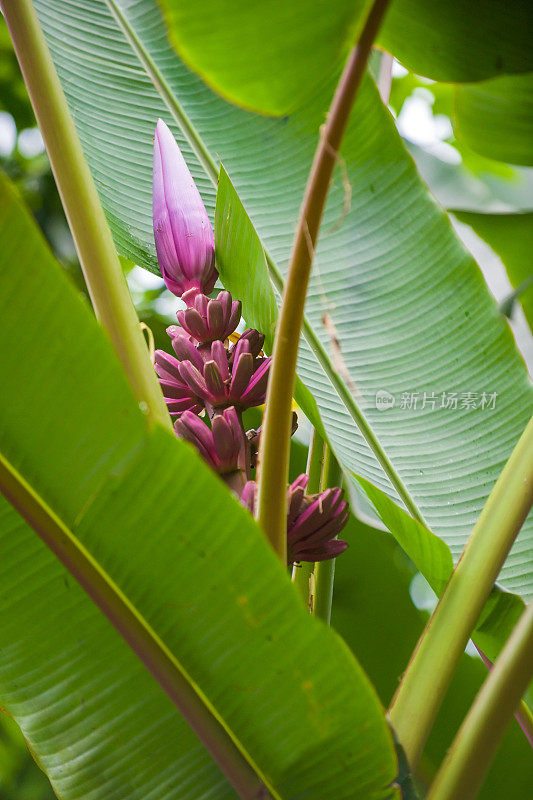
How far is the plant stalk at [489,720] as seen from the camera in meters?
0.40

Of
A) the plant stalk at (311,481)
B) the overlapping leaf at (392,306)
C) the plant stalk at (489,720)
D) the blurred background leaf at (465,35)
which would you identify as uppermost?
the blurred background leaf at (465,35)

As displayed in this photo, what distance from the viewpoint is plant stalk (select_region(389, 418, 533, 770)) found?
443 millimetres

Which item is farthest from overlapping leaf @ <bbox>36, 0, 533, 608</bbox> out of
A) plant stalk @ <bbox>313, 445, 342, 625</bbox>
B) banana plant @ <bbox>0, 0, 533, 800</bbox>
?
plant stalk @ <bbox>313, 445, 342, 625</bbox>

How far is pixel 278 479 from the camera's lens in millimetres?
408

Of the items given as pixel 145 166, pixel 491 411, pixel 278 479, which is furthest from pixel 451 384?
pixel 145 166

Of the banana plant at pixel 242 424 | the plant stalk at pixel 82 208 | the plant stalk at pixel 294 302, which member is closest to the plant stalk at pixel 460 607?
the banana plant at pixel 242 424

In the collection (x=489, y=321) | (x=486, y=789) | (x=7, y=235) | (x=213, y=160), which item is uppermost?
(x=213, y=160)

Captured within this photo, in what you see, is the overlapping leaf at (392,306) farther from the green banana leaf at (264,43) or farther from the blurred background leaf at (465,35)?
the green banana leaf at (264,43)

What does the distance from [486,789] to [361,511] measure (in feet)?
1.18

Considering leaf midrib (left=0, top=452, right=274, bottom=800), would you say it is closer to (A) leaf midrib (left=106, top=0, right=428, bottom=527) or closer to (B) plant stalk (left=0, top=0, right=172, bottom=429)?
(B) plant stalk (left=0, top=0, right=172, bottom=429)

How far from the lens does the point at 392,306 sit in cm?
66

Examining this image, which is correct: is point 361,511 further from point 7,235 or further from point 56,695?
point 7,235

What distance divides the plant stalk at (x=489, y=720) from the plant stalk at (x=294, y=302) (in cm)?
15

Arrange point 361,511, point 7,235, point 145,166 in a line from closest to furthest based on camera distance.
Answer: point 7,235, point 145,166, point 361,511
